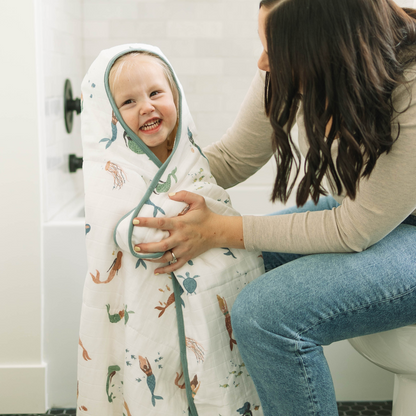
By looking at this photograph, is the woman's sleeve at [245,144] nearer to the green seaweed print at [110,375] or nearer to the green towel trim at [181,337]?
the green towel trim at [181,337]

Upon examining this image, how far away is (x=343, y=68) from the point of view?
700 mm

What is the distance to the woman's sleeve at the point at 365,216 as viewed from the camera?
734 millimetres

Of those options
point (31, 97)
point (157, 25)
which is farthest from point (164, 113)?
point (157, 25)

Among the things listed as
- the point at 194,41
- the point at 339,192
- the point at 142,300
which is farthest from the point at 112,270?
the point at 194,41

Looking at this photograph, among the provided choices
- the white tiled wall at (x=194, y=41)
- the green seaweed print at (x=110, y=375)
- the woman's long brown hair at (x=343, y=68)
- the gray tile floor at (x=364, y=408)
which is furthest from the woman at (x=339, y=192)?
the white tiled wall at (x=194, y=41)

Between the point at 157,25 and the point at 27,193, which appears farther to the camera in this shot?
the point at 157,25

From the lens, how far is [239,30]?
181 centimetres

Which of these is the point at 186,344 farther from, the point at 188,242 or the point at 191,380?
the point at 188,242

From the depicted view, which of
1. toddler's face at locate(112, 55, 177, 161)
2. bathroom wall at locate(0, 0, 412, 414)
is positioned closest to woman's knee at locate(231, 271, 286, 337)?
toddler's face at locate(112, 55, 177, 161)

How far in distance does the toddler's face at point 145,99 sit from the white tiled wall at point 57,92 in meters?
0.38

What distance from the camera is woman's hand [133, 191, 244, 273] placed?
0.82 metres

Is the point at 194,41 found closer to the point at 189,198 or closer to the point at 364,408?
the point at 189,198

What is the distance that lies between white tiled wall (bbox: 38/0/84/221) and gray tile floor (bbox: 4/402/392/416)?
20.5 inches

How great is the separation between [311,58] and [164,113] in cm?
32
